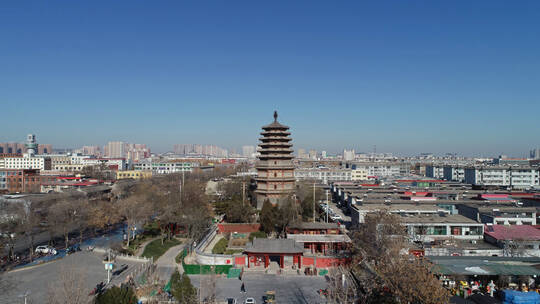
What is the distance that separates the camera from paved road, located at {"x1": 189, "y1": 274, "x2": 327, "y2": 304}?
59.7 feet

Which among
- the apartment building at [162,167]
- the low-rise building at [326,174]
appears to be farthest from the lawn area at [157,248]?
the apartment building at [162,167]

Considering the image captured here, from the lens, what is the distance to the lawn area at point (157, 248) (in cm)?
2732

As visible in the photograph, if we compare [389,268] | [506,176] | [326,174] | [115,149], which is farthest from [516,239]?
[115,149]

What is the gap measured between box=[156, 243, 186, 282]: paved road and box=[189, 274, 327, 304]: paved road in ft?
5.32

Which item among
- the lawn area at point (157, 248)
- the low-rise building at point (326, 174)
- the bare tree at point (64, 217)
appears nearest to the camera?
the lawn area at point (157, 248)

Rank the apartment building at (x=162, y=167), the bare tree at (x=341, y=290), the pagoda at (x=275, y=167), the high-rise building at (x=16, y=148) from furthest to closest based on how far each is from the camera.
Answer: the high-rise building at (x=16, y=148) → the apartment building at (x=162, y=167) → the pagoda at (x=275, y=167) → the bare tree at (x=341, y=290)

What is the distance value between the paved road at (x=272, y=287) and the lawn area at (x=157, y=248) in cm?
660

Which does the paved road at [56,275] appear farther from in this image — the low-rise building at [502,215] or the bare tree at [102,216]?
the low-rise building at [502,215]

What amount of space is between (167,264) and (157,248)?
4.52m

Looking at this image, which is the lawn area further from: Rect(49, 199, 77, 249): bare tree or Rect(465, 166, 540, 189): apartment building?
Rect(465, 166, 540, 189): apartment building

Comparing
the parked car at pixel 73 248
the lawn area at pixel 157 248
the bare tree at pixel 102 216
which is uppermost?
the bare tree at pixel 102 216

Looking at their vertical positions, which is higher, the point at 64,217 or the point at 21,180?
the point at 21,180

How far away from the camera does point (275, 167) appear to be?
3962cm

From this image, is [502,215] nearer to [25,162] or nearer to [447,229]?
[447,229]
